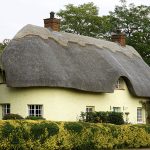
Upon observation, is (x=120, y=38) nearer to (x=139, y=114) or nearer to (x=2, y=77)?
(x=139, y=114)

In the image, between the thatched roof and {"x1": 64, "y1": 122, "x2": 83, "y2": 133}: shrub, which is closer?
{"x1": 64, "y1": 122, "x2": 83, "y2": 133}: shrub

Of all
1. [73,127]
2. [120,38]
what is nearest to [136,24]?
[120,38]

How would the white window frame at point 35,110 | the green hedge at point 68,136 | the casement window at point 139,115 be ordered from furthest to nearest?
the casement window at point 139,115
the white window frame at point 35,110
the green hedge at point 68,136

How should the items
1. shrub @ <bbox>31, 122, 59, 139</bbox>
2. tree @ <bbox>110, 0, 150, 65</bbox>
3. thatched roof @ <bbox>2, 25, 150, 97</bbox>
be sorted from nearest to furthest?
shrub @ <bbox>31, 122, 59, 139</bbox>
thatched roof @ <bbox>2, 25, 150, 97</bbox>
tree @ <bbox>110, 0, 150, 65</bbox>

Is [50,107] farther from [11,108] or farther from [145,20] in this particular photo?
[145,20]

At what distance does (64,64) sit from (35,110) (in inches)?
142

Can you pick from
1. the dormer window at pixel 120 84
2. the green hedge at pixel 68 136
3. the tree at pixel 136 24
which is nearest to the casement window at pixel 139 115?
the dormer window at pixel 120 84

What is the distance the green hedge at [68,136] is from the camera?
18828mm

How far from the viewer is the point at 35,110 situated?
95.4ft

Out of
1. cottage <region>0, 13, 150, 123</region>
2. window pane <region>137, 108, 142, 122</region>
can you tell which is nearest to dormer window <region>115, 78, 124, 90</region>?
cottage <region>0, 13, 150, 123</region>

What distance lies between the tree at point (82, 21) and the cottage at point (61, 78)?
1694 cm

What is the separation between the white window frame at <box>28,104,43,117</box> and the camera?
1144 inches

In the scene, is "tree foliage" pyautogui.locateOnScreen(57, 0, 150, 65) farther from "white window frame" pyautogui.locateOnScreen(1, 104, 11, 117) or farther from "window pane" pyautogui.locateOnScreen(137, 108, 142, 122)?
"white window frame" pyautogui.locateOnScreen(1, 104, 11, 117)

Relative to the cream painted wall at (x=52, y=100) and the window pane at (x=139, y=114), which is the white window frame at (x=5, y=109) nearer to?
the cream painted wall at (x=52, y=100)
